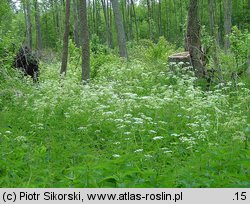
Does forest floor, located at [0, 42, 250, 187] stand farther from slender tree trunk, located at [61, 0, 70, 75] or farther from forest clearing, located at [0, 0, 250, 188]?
slender tree trunk, located at [61, 0, 70, 75]

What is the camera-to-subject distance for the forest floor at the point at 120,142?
14.4 feet

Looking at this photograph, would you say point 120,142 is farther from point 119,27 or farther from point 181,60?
point 119,27

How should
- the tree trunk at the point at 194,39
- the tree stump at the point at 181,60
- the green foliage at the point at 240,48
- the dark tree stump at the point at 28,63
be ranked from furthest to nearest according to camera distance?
1. the dark tree stump at the point at 28,63
2. the tree stump at the point at 181,60
3. the tree trunk at the point at 194,39
4. the green foliage at the point at 240,48

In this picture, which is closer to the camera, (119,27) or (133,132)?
(133,132)

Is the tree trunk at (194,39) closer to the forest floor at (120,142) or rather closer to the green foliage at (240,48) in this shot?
the green foliage at (240,48)

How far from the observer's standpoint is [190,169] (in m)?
4.46

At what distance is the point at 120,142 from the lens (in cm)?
602

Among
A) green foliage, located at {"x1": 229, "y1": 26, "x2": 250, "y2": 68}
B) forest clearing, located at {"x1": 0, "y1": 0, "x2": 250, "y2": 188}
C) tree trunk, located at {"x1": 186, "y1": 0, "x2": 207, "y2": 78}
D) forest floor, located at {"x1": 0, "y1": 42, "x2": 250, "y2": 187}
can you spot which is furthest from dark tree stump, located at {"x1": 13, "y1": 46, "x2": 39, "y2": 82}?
green foliage, located at {"x1": 229, "y1": 26, "x2": 250, "y2": 68}

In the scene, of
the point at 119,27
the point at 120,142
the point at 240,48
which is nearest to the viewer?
the point at 120,142

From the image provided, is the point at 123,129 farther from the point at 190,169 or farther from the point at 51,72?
the point at 51,72

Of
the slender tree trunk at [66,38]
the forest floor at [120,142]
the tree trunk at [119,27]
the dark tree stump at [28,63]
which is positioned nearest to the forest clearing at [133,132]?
the forest floor at [120,142]

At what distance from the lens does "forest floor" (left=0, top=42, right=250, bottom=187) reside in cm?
438

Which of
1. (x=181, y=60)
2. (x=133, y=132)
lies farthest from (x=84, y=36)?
(x=133, y=132)

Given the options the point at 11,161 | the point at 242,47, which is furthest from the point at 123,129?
the point at 242,47
